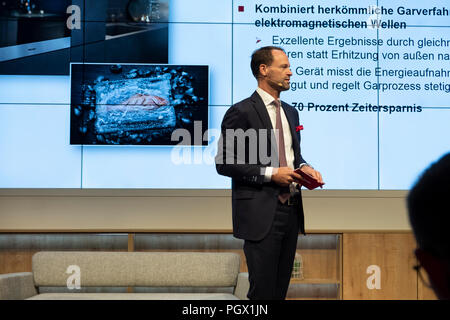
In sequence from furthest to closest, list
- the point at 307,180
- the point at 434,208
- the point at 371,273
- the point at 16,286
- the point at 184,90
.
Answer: the point at 184,90 < the point at 371,273 < the point at 16,286 < the point at 307,180 < the point at 434,208

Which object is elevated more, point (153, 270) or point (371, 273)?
point (153, 270)

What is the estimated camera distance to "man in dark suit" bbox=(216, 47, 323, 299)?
2986 millimetres

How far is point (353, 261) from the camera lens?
478 cm

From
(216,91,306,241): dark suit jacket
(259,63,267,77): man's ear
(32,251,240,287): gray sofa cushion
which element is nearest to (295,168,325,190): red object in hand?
(216,91,306,241): dark suit jacket

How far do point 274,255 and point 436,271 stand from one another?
2.41 metres

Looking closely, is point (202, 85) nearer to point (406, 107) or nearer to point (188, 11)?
point (188, 11)

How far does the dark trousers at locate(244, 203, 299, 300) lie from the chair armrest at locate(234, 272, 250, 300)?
2.02ft

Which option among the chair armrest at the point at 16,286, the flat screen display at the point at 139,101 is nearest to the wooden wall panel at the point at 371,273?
the flat screen display at the point at 139,101

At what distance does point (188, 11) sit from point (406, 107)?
1.97 m

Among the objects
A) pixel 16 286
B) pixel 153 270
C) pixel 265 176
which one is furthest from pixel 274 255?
pixel 16 286

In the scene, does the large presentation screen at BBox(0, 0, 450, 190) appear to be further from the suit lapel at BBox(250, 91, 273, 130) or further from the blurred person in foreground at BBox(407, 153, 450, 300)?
the blurred person in foreground at BBox(407, 153, 450, 300)

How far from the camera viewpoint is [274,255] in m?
3.02

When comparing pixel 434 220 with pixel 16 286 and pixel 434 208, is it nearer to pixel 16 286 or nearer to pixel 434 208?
A: pixel 434 208

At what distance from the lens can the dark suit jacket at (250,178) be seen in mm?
2980
